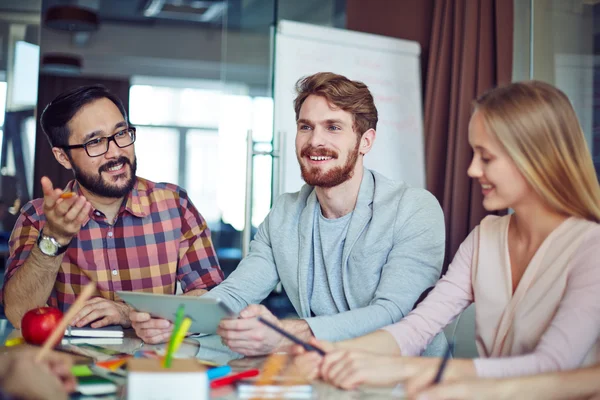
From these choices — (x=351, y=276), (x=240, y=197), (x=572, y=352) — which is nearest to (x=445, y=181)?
(x=351, y=276)

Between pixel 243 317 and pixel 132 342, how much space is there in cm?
29

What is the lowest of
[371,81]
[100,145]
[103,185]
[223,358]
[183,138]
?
[223,358]

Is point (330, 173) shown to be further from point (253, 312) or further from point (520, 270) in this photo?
point (520, 270)

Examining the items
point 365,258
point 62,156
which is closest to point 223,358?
point 365,258

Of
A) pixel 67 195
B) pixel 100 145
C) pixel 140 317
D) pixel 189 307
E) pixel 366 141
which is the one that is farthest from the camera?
pixel 100 145

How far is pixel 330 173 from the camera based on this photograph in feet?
6.73

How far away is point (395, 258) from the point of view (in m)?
1.90

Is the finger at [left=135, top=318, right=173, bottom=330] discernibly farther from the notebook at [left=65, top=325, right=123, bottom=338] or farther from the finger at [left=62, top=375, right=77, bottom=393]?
the finger at [left=62, top=375, right=77, bottom=393]

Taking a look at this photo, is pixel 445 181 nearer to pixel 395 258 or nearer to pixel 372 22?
pixel 372 22

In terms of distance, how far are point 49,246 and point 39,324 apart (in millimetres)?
424

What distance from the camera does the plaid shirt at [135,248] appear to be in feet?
7.32

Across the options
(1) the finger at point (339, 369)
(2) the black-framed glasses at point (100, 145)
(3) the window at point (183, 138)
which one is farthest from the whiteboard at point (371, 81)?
(3) the window at point (183, 138)

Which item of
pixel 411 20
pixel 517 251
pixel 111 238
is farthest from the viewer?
pixel 411 20

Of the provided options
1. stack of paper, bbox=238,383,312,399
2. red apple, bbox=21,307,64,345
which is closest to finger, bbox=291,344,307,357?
stack of paper, bbox=238,383,312,399
